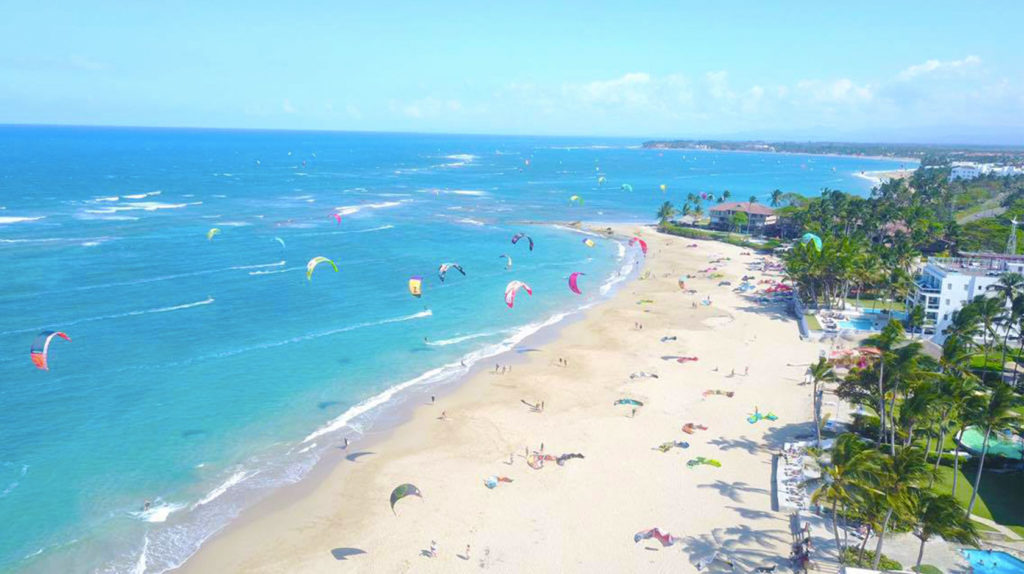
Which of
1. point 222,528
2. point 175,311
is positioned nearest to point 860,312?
point 222,528

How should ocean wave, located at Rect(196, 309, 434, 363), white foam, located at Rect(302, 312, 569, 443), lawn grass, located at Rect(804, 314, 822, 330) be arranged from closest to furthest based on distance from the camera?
1. white foam, located at Rect(302, 312, 569, 443)
2. ocean wave, located at Rect(196, 309, 434, 363)
3. lawn grass, located at Rect(804, 314, 822, 330)

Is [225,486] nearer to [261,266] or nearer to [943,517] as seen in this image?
[943,517]

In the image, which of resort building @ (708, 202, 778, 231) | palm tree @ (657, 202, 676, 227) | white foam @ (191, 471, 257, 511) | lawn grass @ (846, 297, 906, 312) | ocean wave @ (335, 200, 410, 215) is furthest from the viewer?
ocean wave @ (335, 200, 410, 215)

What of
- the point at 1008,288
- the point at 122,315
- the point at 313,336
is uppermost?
the point at 1008,288

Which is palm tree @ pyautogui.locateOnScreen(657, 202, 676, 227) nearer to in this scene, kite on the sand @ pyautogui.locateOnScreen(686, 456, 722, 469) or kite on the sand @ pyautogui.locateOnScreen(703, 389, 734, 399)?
kite on the sand @ pyautogui.locateOnScreen(703, 389, 734, 399)

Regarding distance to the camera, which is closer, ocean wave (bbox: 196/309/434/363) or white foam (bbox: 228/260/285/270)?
ocean wave (bbox: 196/309/434/363)

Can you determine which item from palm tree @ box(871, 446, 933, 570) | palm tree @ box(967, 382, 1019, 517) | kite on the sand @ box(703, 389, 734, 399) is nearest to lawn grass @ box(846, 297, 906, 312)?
kite on the sand @ box(703, 389, 734, 399)

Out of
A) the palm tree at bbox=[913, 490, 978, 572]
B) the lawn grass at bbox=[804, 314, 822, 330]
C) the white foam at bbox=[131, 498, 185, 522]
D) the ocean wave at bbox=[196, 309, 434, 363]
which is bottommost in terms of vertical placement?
the white foam at bbox=[131, 498, 185, 522]

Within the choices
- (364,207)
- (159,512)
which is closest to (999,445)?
(159,512)
